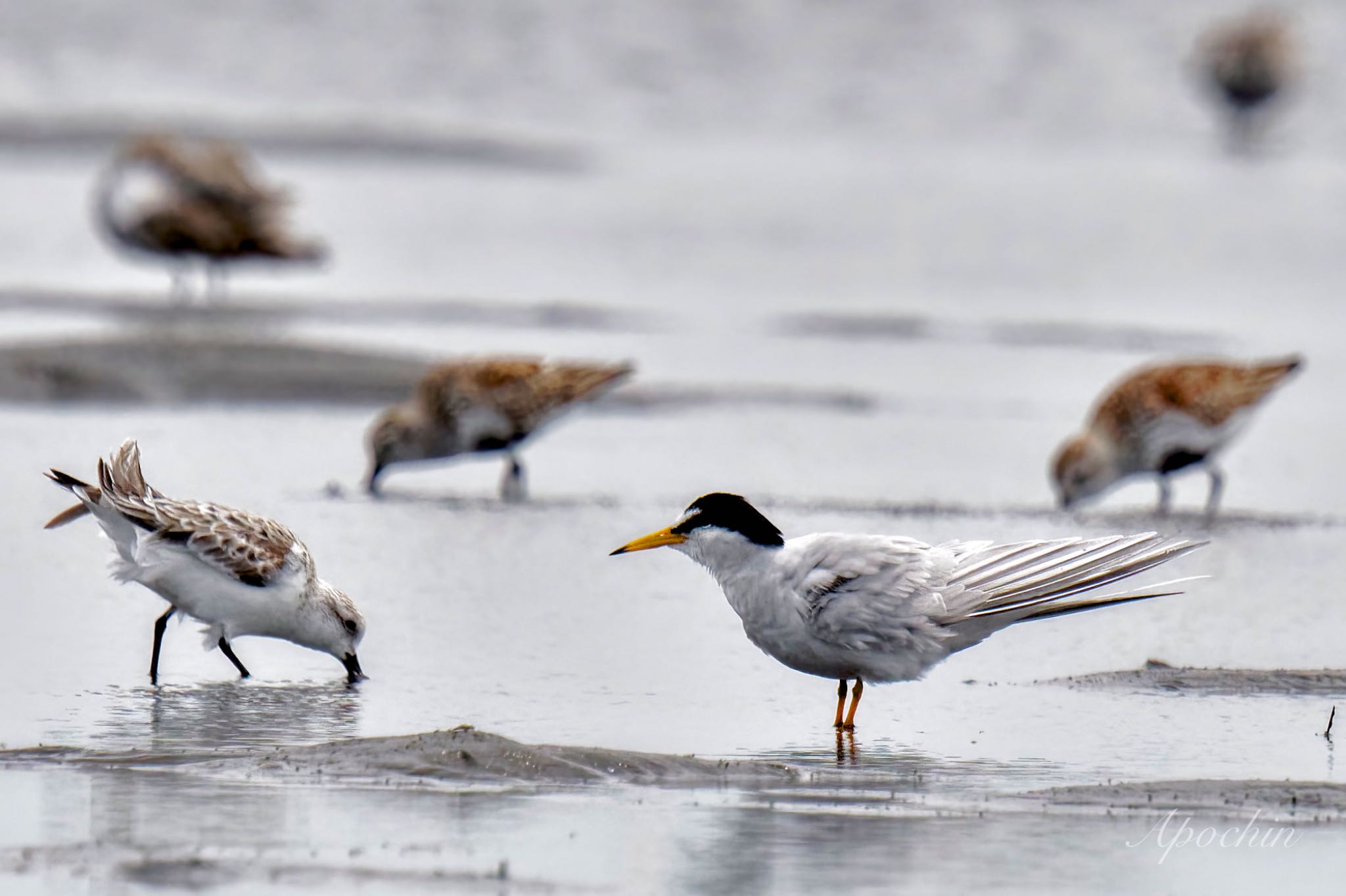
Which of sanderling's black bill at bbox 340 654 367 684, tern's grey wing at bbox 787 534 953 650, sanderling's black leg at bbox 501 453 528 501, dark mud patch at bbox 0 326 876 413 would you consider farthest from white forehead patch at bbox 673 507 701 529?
dark mud patch at bbox 0 326 876 413

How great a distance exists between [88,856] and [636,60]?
28.4m

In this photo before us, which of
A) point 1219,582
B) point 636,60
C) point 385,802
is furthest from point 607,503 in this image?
point 636,60

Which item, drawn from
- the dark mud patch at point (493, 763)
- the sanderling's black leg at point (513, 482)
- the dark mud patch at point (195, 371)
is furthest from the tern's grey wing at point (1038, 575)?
the dark mud patch at point (195, 371)

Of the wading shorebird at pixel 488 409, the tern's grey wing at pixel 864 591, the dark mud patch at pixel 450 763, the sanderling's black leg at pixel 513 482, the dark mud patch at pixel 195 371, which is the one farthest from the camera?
the dark mud patch at pixel 195 371

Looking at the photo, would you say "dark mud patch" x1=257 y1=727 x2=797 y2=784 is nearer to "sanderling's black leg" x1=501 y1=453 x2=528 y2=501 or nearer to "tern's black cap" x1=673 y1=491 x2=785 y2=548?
"tern's black cap" x1=673 y1=491 x2=785 y2=548

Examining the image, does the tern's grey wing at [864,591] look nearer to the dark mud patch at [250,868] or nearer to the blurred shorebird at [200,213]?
the dark mud patch at [250,868]

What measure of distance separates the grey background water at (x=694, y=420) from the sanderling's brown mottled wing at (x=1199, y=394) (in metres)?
0.53

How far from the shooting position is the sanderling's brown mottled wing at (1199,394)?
39.4 feet

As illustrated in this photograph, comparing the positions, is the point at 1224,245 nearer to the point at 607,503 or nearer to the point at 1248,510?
the point at 1248,510

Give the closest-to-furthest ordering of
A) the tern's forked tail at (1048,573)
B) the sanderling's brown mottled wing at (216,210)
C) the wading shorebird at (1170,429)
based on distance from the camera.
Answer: the tern's forked tail at (1048,573) → the wading shorebird at (1170,429) → the sanderling's brown mottled wing at (216,210)

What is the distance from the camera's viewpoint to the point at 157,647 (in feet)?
24.4

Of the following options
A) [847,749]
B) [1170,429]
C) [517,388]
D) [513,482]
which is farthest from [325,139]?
[847,749]

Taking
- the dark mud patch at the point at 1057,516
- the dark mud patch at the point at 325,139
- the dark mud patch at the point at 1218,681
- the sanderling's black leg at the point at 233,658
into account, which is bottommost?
the dark mud patch at the point at 1218,681

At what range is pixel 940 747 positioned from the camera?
668cm
